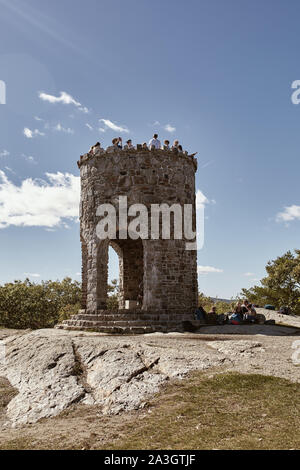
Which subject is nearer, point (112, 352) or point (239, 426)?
point (239, 426)

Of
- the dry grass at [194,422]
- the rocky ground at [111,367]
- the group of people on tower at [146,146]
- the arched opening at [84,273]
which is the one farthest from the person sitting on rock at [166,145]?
the dry grass at [194,422]

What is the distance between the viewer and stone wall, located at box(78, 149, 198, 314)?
1570 cm

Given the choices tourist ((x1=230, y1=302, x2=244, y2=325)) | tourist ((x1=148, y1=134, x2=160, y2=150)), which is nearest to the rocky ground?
tourist ((x1=230, y1=302, x2=244, y2=325))

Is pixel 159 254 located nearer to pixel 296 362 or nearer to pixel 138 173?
pixel 138 173

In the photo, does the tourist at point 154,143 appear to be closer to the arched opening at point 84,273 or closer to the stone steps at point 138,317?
the arched opening at point 84,273

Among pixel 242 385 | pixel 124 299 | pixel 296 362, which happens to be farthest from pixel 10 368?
pixel 124 299

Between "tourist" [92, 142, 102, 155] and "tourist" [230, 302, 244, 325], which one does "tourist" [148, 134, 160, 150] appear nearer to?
"tourist" [92, 142, 102, 155]

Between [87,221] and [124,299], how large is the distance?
5933 millimetres

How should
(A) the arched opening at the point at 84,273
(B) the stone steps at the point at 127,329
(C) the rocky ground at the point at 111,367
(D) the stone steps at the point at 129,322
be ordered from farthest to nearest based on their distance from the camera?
(A) the arched opening at the point at 84,273 < (D) the stone steps at the point at 129,322 < (B) the stone steps at the point at 127,329 < (C) the rocky ground at the point at 111,367

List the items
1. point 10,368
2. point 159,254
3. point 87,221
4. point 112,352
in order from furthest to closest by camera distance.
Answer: point 87,221
point 159,254
point 10,368
point 112,352

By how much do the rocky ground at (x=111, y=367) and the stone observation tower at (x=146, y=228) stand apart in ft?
14.3

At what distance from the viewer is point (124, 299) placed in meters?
21.0

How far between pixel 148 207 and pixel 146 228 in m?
0.89

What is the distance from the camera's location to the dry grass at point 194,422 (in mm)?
4953
